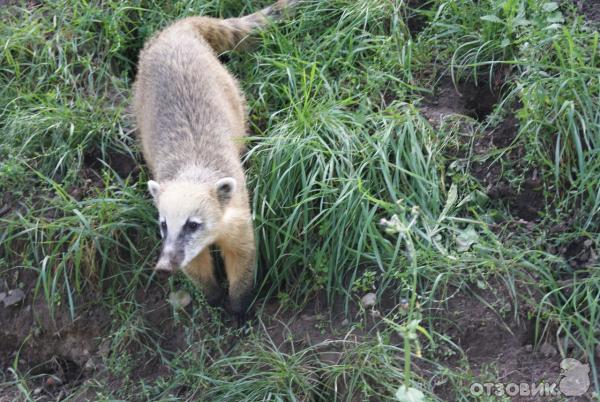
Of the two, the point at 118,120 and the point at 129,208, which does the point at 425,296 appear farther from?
the point at 118,120

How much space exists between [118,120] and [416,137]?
223cm

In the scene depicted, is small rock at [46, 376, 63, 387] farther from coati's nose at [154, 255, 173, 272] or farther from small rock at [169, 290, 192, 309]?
coati's nose at [154, 255, 173, 272]

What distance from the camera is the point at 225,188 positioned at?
5086 mm

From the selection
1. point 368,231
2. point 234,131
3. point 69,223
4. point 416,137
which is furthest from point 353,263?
point 69,223

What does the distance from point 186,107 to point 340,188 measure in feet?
4.05

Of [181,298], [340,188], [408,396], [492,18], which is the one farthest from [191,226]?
[492,18]

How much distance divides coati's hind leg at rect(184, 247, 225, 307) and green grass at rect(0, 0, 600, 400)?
0.47ft

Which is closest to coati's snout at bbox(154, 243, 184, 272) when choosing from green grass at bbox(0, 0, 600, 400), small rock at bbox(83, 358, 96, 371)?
green grass at bbox(0, 0, 600, 400)

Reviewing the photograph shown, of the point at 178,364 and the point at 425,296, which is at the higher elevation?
the point at 425,296

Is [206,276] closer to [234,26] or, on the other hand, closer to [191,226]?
[191,226]

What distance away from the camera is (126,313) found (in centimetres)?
559

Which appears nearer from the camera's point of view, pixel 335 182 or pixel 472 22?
pixel 335 182

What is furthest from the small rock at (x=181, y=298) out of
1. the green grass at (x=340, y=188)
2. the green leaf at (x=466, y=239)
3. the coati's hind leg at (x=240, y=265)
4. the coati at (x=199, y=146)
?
the green leaf at (x=466, y=239)

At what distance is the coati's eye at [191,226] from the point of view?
4941 millimetres
